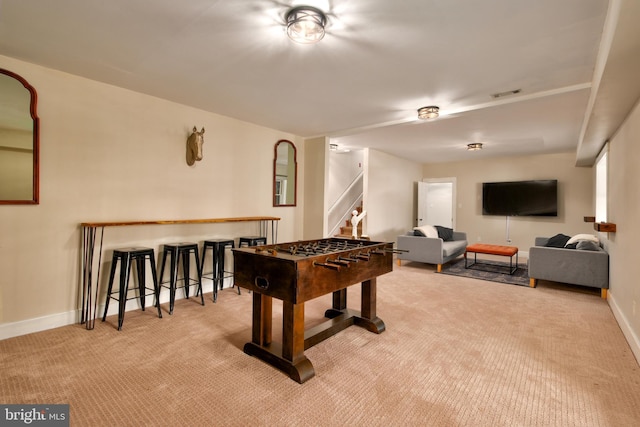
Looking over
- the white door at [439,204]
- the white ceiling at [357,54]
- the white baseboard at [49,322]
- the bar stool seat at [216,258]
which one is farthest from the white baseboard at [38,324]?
the white door at [439,204]

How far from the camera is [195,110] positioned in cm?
392

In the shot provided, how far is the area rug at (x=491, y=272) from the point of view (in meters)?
4.91

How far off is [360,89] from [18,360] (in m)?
3.67

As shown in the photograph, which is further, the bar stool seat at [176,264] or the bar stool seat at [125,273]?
the bar stool seat at [176,264]

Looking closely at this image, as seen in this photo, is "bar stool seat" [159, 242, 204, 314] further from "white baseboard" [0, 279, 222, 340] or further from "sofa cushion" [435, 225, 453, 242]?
"sofa cushion" [435, 225, 453, 242]

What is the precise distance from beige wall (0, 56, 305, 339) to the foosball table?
179cm

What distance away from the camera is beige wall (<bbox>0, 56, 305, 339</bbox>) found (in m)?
2.75

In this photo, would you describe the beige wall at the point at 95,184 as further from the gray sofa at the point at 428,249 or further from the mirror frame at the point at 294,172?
the gray sofa at the point at 428,249

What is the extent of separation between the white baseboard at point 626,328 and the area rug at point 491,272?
3.89 feet

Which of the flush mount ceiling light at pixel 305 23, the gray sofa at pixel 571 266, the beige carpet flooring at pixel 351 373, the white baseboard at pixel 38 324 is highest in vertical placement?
the flush mount ceiling light at pixel 305 23

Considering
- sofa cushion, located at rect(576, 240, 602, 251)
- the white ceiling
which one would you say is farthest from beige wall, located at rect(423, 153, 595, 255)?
the white ceiling

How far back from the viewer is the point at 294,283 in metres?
2.00

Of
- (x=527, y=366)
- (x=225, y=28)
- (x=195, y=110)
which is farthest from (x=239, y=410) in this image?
(x=195, y=110)

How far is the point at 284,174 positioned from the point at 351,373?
3.57 meters
